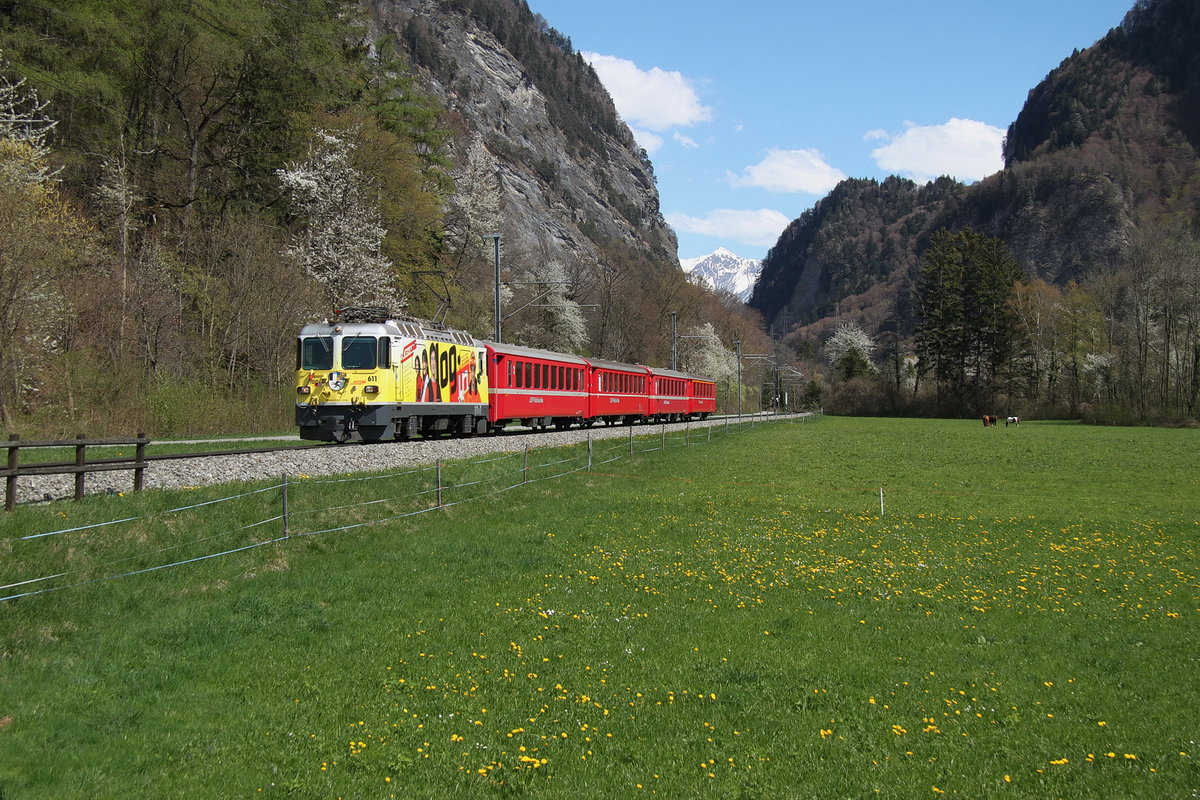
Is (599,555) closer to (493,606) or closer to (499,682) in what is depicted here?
(493,606)

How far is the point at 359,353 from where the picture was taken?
2236 cm

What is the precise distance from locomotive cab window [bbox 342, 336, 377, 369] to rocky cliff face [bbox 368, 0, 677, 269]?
247ft

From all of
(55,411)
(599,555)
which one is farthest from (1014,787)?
(55,411)

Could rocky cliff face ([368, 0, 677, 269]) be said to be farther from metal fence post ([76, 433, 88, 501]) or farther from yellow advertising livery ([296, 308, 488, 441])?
metal fence post ([76, 433, 88, 501])

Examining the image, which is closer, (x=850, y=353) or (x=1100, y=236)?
(x=850, y=353)

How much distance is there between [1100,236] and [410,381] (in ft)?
502

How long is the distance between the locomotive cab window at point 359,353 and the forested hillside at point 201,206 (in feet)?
24.7

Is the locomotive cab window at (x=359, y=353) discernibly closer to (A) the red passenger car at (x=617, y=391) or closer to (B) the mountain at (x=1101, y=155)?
(A) the red passenger car at (x=617, y=391)

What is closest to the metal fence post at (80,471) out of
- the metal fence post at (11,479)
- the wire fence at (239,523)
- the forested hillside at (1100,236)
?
the metal fence post at (11,479)

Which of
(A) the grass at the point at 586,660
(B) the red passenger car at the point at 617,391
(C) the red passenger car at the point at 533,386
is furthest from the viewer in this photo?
(B) the red passenger car at the point at 617,391

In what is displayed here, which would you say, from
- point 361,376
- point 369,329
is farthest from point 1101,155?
point 361,376

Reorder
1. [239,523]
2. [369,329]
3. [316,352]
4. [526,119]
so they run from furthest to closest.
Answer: [526,119], [316,352], [369,329], [239,523]

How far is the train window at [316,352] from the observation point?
2256 centimetres

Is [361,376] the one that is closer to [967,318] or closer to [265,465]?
[265,465]
